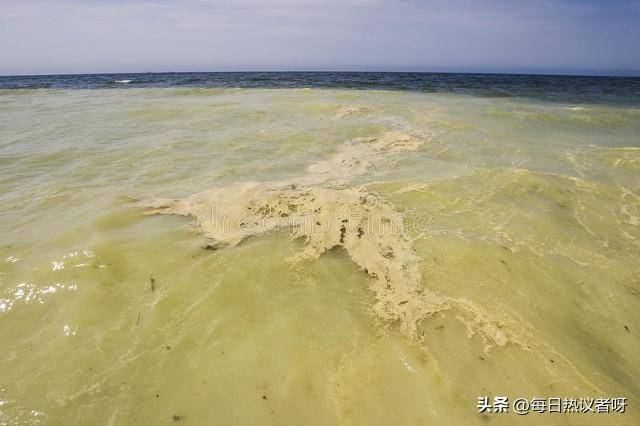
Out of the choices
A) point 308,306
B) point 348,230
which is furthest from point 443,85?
point 308,306

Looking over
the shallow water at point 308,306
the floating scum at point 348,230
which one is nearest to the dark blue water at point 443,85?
the shallow water at point 308,306

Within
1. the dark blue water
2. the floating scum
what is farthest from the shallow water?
the dark blue water

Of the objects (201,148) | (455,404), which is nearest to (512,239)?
(455,404)

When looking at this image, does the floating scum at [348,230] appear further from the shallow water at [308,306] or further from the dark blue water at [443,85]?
the dark blue water at [443,85]

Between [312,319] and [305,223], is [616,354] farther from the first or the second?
[305,223]

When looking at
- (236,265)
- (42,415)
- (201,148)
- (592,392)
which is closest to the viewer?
(42,415)

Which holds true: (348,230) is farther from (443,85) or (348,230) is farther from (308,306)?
(443,85)

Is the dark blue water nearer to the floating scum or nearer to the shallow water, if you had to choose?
the shallow water

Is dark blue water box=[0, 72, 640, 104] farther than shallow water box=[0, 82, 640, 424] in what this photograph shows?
Yes
